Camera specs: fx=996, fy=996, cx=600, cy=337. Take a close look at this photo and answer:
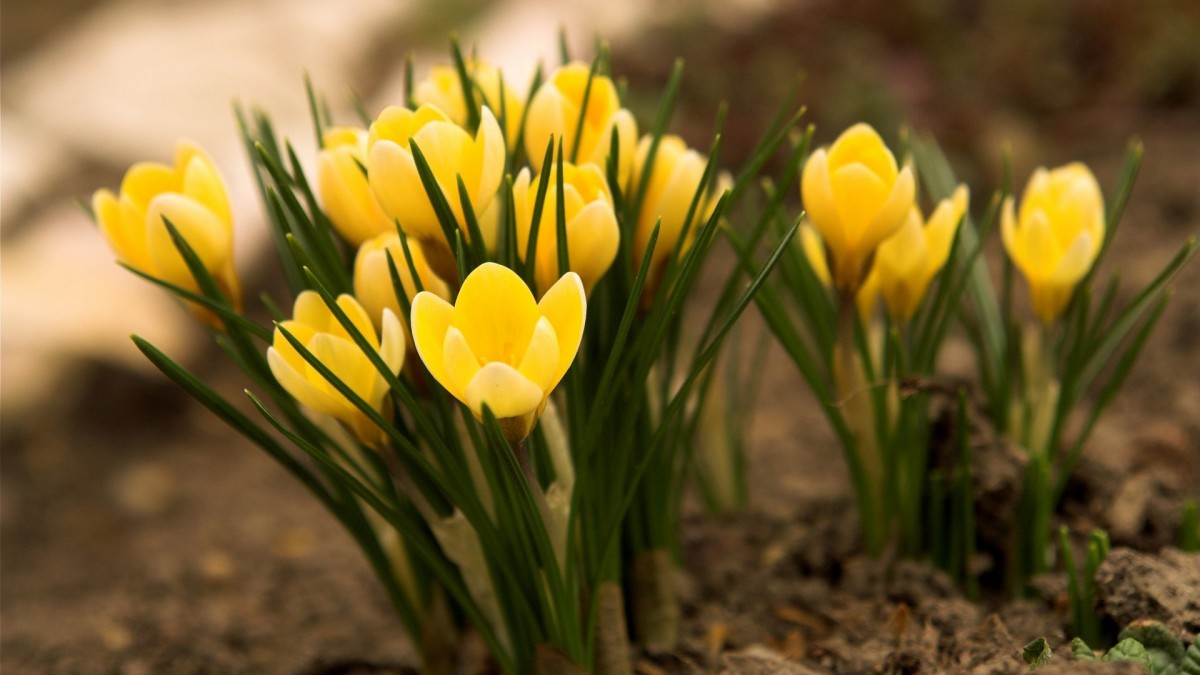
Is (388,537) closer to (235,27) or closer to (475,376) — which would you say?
(475,376)

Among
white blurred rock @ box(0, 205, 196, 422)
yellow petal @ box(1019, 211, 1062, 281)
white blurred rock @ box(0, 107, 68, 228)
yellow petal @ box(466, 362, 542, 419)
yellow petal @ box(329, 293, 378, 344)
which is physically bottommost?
yellow petal @ box(466, 362, 542, 419)

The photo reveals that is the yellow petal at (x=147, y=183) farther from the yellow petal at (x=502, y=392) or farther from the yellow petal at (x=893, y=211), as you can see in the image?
the yellow petal at (x=893, y=211)

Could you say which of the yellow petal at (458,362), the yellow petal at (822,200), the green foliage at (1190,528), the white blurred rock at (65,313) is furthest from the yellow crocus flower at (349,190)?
the white blurred rock at (65,313)

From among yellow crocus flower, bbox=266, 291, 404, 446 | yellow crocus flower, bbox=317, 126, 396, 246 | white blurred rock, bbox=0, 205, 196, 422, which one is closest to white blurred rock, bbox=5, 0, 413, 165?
white blurred rock, bbox=0, 205, 196, 422

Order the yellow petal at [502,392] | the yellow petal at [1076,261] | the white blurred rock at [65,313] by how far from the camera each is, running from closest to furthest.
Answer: the yellow petal at [502,392], the yellow petal at [1076,261], the white blurred rock at [65,313]

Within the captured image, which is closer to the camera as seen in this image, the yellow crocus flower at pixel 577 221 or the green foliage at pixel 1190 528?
the yellow crocus flower at pixel 577 221

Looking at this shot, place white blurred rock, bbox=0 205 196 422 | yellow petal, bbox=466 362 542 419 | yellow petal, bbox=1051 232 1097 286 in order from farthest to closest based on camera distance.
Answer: white blurred rock, bbox=0 205 196 422 < yellow petal, bbox=1051 232 1097 286 < yellow petal, bbox=466 362 542 419

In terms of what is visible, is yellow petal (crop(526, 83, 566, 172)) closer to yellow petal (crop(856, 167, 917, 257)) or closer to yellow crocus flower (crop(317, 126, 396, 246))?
yellow crocus flower (crop(317, 126, 396, 246))
